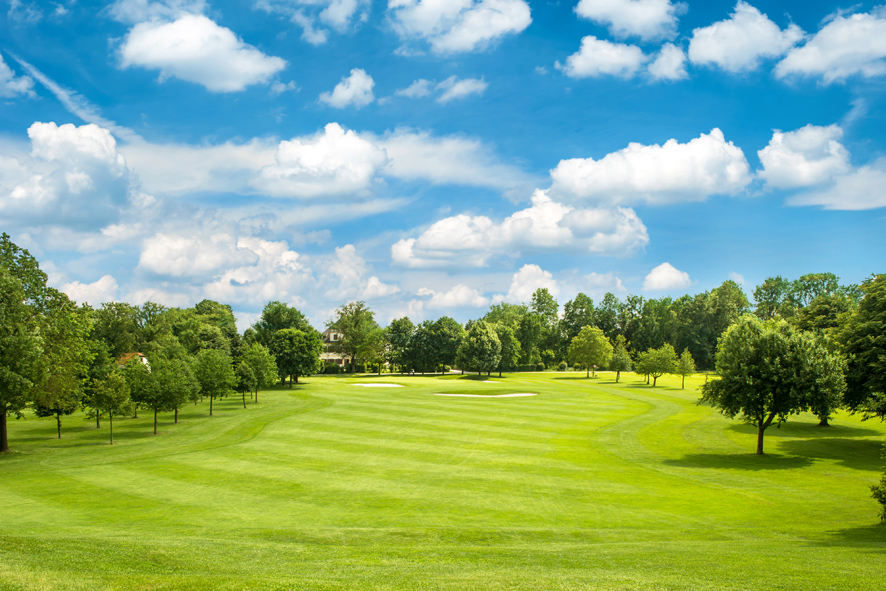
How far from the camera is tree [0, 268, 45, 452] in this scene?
30.7m

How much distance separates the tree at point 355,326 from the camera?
113938 mm

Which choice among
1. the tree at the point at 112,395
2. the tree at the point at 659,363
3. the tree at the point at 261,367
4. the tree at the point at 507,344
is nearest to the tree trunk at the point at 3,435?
the tree at the point at 112,395

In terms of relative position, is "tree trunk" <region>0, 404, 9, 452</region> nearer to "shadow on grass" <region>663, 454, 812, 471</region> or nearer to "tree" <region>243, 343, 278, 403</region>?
"tree" <region>243, 343, 278, 403</region>

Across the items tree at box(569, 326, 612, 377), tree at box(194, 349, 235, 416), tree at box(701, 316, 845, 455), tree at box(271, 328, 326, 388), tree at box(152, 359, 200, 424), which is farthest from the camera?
tree at box(569, 326, 612, 377)

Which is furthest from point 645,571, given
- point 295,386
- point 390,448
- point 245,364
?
point 295,386

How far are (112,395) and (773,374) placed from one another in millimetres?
42335

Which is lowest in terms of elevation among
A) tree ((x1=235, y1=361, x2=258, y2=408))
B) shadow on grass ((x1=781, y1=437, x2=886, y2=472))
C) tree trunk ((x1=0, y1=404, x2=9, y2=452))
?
shadow on grass ((x1=781, y1=437, x2=886, y2=472))

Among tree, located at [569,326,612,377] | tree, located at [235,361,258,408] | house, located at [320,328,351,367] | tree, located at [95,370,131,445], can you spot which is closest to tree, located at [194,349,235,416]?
tree, located at [235,361,258,408]

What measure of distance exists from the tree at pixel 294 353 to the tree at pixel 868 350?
2591 inches

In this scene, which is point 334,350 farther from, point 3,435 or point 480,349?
point 3,435

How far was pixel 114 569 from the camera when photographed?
36.1 feet

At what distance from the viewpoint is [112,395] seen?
3550 cm

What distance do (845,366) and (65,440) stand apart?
5184 cm

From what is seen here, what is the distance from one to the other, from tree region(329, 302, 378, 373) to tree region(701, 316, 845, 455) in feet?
286
